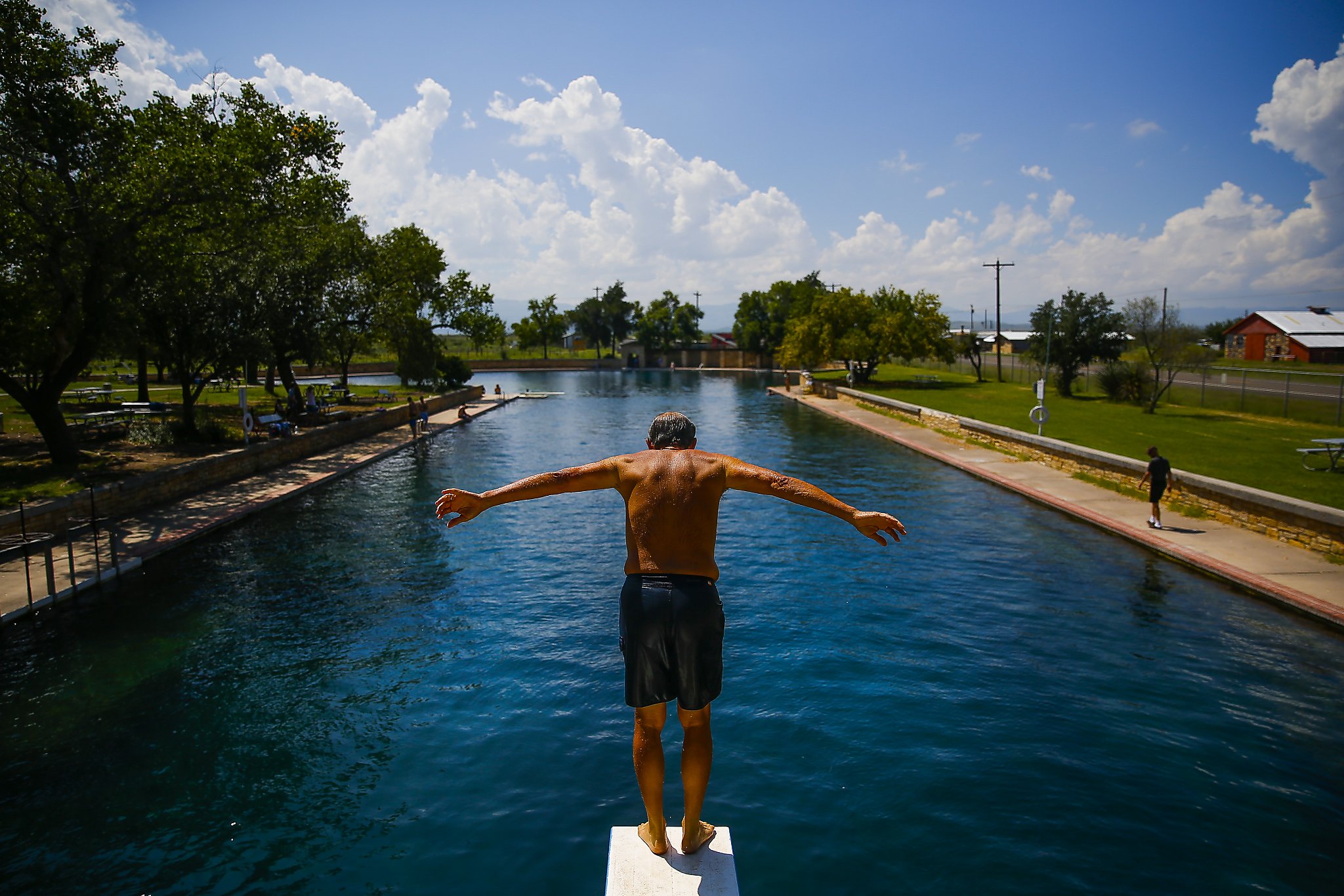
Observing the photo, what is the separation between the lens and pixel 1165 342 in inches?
1296

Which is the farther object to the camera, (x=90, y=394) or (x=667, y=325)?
(x=667, y=325)

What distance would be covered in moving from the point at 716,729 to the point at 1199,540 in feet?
36.7

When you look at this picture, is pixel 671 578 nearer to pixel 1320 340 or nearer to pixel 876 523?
pixel 876 523

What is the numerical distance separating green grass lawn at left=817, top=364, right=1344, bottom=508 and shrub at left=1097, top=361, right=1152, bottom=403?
0.66 m

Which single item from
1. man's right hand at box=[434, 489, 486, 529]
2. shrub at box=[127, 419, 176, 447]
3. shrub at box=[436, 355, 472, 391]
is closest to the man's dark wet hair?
man's right hand at box=[434, 489, 486, 529]

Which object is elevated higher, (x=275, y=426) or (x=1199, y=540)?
(x=275, y=426)

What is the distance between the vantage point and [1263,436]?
23969mm

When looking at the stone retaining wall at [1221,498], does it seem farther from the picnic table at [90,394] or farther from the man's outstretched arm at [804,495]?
the picnic table at [90,394]

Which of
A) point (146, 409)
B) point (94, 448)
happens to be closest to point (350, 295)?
point (146, 409)

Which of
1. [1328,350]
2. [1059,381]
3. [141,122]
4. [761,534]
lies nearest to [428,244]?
[141,122]

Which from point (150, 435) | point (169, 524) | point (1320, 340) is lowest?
point (169, 524)

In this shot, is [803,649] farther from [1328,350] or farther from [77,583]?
[1328,350]

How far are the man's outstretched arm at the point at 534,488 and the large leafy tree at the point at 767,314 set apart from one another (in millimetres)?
87044

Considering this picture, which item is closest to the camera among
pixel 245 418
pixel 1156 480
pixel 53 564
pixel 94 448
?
pixel 53 564
